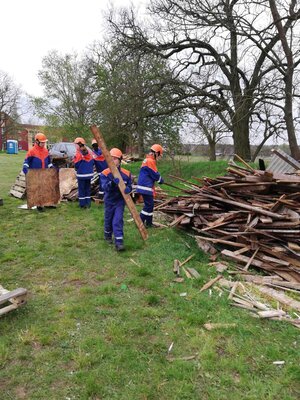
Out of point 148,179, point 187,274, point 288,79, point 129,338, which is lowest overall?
point 129,338

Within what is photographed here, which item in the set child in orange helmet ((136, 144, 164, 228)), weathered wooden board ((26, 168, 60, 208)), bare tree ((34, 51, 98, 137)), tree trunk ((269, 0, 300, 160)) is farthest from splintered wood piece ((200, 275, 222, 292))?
bare tree ((34, 51, 98, 137))

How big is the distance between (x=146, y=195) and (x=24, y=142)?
6662 cm

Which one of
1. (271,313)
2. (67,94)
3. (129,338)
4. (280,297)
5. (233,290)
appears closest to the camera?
(129,338)

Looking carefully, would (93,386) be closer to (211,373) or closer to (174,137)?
(211,373)

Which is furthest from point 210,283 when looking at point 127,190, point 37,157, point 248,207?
point 37,157

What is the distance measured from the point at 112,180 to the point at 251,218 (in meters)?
2.70

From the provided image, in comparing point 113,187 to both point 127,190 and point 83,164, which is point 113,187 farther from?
point 83,164

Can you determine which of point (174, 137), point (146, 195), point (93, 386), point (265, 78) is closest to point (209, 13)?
point (265, 78)

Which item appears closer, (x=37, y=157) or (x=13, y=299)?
(x=13, y=299)

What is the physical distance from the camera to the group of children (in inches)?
259

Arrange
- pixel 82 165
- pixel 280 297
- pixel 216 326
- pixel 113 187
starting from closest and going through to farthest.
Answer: pixel 216 326 < pixel 280 297 < pixel 113 187 < pixel 82 165

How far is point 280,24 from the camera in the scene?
14438 millimetres

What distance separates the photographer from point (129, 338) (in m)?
3.75

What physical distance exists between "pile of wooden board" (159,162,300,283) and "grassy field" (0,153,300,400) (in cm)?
69
